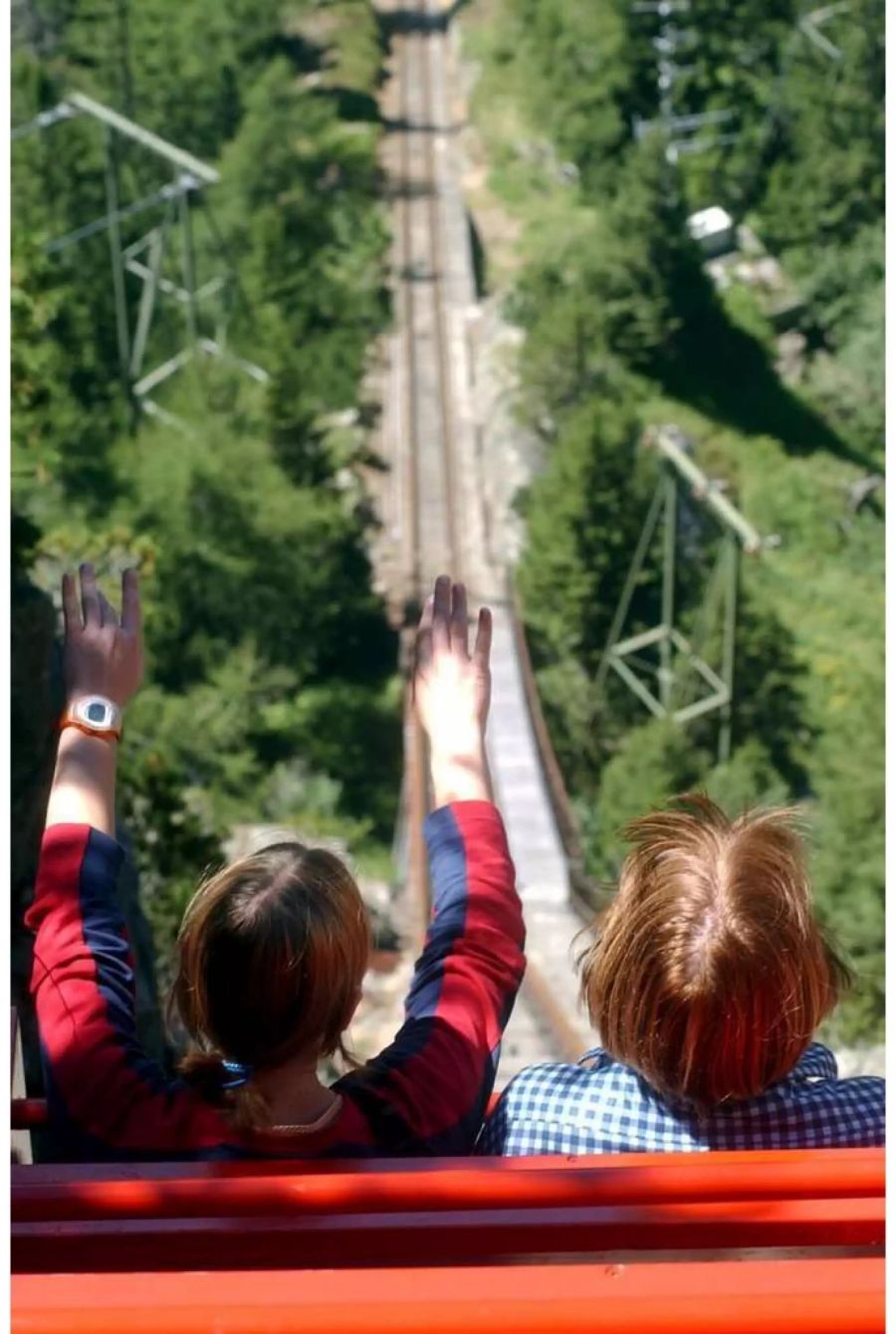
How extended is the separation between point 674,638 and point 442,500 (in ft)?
21.8

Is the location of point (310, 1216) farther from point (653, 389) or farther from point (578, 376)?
point (653, 389)

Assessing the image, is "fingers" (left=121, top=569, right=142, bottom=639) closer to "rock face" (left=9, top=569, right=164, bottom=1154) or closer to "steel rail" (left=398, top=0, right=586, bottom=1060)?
"rock face" (left=9, top=569, right=164, bottom=1154)

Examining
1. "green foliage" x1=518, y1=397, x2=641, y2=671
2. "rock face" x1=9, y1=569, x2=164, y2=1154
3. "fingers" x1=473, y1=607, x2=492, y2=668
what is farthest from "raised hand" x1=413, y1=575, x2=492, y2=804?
"green foliage" x1=518, y1=397, x2=641, y2=671

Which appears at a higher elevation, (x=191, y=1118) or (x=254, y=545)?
(x=191, y=1118)

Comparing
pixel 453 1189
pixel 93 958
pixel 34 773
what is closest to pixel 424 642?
pixel 93 958

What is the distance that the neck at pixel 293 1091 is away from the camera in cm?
176

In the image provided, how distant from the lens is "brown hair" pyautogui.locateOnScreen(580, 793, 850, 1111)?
178 cm

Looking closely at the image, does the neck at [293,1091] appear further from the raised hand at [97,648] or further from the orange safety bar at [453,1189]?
the raised hand at [97,648]

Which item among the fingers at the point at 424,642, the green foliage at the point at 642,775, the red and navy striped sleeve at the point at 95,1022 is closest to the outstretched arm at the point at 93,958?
the red and navy striped sleeve at the point at 95,1022

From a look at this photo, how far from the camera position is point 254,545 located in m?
22.2

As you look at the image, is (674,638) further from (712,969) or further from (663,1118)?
(712,969)

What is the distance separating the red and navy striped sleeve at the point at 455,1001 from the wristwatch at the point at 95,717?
389 millimetres

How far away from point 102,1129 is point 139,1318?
0.60 meters

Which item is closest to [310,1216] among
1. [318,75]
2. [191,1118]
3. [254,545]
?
[191,1118]
